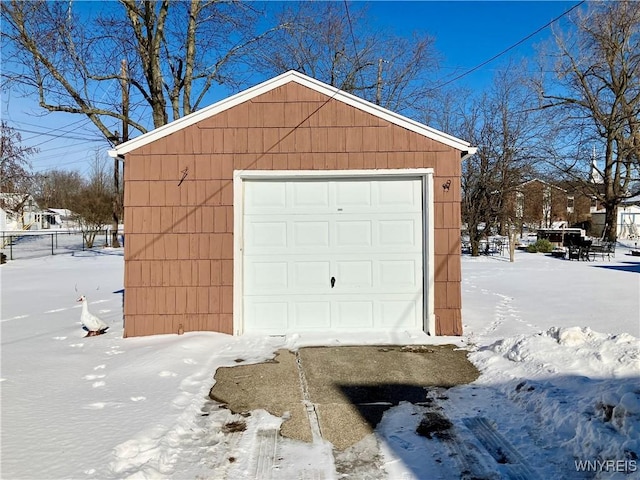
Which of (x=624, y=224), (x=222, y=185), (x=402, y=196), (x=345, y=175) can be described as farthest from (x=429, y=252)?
(x=624, y=224)

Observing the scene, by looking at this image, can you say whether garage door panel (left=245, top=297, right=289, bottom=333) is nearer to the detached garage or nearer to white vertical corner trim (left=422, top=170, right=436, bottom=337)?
the detached garage

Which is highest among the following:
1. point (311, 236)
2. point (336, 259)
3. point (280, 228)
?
point (280, 228)

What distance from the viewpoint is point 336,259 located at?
20.7 ft

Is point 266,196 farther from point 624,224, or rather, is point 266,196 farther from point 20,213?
point 624,224

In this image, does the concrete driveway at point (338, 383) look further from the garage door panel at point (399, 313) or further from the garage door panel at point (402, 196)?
the garage door panel at point (402, 196)

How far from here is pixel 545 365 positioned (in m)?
4.26

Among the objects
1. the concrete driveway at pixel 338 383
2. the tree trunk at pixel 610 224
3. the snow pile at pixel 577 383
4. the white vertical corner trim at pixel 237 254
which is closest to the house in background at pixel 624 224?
the tree trunk at pixel 610 224

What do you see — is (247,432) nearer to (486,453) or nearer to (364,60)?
(486,453)

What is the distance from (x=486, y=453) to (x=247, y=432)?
1703 mm

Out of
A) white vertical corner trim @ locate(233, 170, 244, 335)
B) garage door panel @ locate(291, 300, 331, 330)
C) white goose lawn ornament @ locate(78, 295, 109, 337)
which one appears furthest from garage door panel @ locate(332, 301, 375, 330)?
white goose lawn ornament @ locate(78, 295, 109, 337)

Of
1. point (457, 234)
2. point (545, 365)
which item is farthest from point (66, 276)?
point (545, 365)
